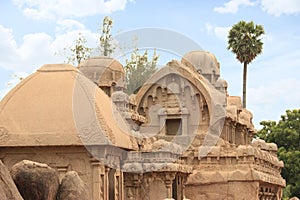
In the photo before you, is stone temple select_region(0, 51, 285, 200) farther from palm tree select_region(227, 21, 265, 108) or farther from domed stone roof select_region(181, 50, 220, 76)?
palm tree select_region(227, 21, 265, 108)

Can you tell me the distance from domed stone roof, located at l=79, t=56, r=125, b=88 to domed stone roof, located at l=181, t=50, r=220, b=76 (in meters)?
5.21

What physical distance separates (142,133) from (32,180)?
15.1 meters

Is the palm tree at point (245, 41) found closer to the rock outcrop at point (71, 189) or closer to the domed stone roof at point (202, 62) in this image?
the domed stone roof at point (202, 62)

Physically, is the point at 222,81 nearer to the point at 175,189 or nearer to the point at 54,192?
the point at 175,189

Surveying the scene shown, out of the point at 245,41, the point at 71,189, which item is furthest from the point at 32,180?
the point at 245,41

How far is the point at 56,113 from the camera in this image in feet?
61.3

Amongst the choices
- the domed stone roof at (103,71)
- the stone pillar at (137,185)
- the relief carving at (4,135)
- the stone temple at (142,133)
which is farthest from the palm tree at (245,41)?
the relief carving at (4,135)

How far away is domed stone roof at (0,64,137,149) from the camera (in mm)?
18391

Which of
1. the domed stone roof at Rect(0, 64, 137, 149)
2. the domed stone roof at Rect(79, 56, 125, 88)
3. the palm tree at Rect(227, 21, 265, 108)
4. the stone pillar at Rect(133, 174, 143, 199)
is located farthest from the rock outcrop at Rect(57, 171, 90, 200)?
the palm tree at Rect(227, 21, 265, 108)

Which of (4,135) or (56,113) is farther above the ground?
(56,113)

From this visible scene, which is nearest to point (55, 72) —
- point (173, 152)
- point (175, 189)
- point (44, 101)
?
point (44, 101)

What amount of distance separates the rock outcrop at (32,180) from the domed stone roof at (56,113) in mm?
7688

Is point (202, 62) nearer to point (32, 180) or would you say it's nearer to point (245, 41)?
point (245, 41)

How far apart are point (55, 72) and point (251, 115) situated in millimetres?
16916
